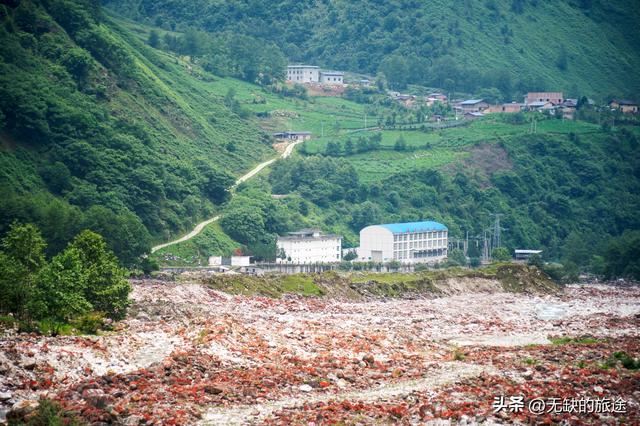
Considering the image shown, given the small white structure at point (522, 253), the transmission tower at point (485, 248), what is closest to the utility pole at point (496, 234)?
the transmission tower at point (485, 248)

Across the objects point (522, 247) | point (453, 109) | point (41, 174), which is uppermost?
point (453, 109)

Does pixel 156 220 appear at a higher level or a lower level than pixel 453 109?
lower

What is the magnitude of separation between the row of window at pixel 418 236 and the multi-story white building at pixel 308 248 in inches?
273

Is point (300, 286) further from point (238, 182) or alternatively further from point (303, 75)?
point (303, 75)

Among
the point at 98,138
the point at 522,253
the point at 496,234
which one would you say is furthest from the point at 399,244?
the point at 98,138

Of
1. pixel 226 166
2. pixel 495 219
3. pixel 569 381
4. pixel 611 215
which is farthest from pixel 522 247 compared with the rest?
pixel 569 381

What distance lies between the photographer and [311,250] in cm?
11019

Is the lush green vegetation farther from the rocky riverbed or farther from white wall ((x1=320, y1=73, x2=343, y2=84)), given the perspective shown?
white wall ((x1=320, y1=73, x2=343, y2=84))

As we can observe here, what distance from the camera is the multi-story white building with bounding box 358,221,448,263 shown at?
11681 centimetres

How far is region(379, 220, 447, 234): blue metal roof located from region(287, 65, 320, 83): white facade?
67.5 metres

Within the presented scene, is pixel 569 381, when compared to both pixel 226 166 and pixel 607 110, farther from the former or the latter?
pixel 607 110

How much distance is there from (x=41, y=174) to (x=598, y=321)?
173ft

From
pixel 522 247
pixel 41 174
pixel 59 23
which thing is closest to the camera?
pixel 41 174

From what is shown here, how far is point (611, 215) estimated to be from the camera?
15575 centimetres
